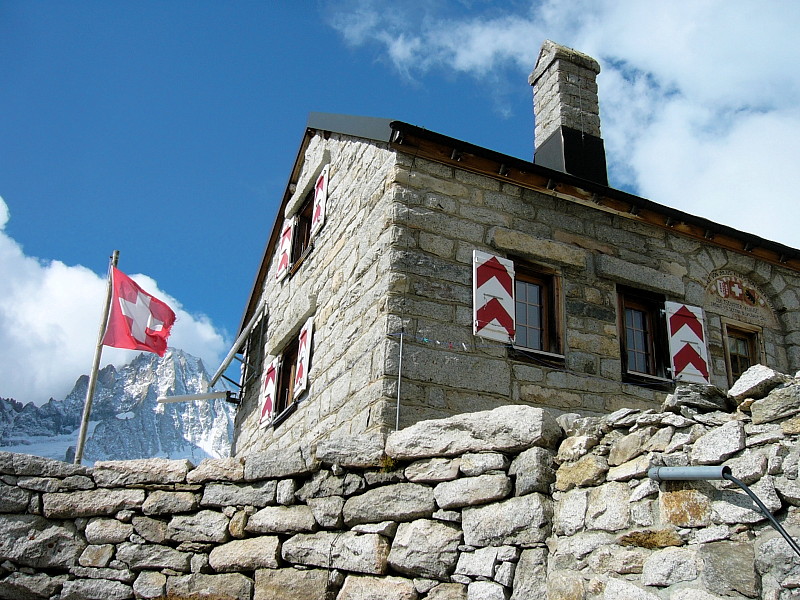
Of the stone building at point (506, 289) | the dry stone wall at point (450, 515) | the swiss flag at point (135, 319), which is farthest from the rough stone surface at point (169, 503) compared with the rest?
the swiss flag at point (135, 319)

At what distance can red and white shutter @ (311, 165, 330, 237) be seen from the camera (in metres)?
10.2

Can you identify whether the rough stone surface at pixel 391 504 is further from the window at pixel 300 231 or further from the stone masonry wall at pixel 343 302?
the window at pixel 300 231

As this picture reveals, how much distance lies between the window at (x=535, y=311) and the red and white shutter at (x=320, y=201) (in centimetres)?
285

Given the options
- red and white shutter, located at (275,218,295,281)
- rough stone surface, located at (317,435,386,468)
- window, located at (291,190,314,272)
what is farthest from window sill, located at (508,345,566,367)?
red and white shutter, located at (275,218,295,281)

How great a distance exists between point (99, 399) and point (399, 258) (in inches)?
7896

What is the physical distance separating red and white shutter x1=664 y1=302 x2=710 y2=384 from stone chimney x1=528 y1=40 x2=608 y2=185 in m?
2.01

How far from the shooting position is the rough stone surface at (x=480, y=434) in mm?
5223

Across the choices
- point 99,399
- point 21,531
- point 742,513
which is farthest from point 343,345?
point 99,399

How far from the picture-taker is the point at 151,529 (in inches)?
256

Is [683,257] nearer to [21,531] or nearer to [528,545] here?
[528,545]

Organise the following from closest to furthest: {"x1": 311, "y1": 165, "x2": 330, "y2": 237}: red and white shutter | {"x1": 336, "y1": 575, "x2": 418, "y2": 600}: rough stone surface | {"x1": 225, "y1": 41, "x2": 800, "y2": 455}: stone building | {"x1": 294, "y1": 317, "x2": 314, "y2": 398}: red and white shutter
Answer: {"x1": 336, "y1": 575, "x2": 418, "y2": 600}: rough stone surface
{"x1": 225, "y1": 41, "x2": 800, "y2": 455}: stone building
{"x1": 294, "y1": 317, "x2": 314, "y2": 398}: red and white shutter
{"x1": 311, "y1": 165, "x2": 330, "y2": 237}: red and white shutter

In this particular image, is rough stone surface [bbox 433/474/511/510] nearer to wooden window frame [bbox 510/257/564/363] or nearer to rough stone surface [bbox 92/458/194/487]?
rough stone surface [bbox 92/458/194/487]

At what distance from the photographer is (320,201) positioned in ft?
34.2

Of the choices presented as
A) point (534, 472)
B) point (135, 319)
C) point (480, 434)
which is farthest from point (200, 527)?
point (135, 319)
